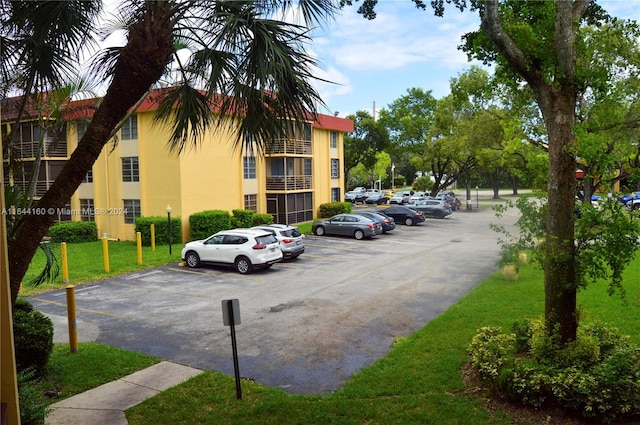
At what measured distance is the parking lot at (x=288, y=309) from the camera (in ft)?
30.6

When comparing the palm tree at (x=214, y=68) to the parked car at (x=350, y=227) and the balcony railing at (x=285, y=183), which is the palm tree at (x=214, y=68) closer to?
the parked car at (x=350, y=227)

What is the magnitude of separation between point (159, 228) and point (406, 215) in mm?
16992

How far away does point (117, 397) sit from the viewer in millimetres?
7582

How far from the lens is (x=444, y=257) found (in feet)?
69.4

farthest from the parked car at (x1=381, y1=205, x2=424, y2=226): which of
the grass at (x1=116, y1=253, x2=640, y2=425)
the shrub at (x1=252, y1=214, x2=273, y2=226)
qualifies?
the grass at (x1=116, y1=253, x2=640, y2=425)

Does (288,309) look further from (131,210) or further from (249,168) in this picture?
(249,168)

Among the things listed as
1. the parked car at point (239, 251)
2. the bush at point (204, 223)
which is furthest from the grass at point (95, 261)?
the parked car at point (239, 251)

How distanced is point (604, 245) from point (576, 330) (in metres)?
1.49

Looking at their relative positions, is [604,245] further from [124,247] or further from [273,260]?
[124,247]

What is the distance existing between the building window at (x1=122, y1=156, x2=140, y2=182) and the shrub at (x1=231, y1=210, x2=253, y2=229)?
5.45m

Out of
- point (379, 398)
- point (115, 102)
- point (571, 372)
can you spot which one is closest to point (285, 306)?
point (379, 398)

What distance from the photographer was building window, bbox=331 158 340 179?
3886 centimetres


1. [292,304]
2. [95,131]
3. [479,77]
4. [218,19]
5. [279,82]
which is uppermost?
[479,77]

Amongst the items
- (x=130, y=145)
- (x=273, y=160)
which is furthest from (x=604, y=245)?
(x=273, y=160)
